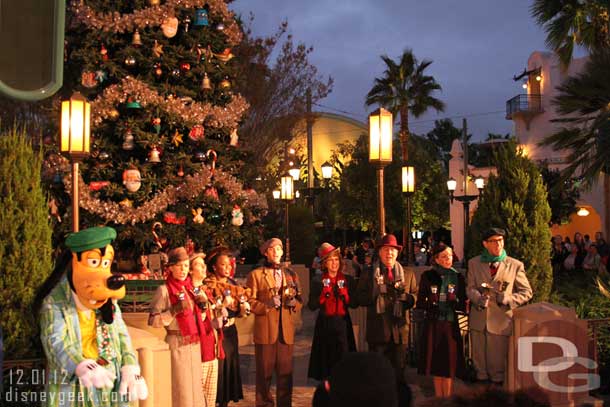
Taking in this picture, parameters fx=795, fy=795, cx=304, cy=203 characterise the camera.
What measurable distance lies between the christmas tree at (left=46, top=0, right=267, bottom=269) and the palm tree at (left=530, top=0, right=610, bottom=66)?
941 centimetres

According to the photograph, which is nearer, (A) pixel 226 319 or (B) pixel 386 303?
(A) pixel 226 319

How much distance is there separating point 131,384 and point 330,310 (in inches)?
138

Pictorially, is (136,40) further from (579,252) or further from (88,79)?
(579,252)

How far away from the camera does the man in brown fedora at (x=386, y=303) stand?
852 centimetres

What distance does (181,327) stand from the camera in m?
7.09

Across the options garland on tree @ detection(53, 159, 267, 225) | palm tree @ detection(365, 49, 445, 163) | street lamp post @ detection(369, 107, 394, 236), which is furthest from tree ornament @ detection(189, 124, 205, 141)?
palm tree @ detection(365, 49, 445, 163)

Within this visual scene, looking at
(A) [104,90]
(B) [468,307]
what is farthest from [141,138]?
(B) [468,307]

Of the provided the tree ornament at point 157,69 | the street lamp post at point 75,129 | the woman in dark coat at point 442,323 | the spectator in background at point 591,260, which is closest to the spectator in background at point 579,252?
the spectator in background at point 591,260

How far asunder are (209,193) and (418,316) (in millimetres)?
6121

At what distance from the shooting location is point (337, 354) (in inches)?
336

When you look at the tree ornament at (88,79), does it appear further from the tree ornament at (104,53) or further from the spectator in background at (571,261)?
the spectator in background at (571,261)

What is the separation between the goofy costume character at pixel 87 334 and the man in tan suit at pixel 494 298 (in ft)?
13.5

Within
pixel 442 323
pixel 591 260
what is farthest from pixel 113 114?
pixel 591 260

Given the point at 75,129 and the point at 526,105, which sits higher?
the point at 526,105
